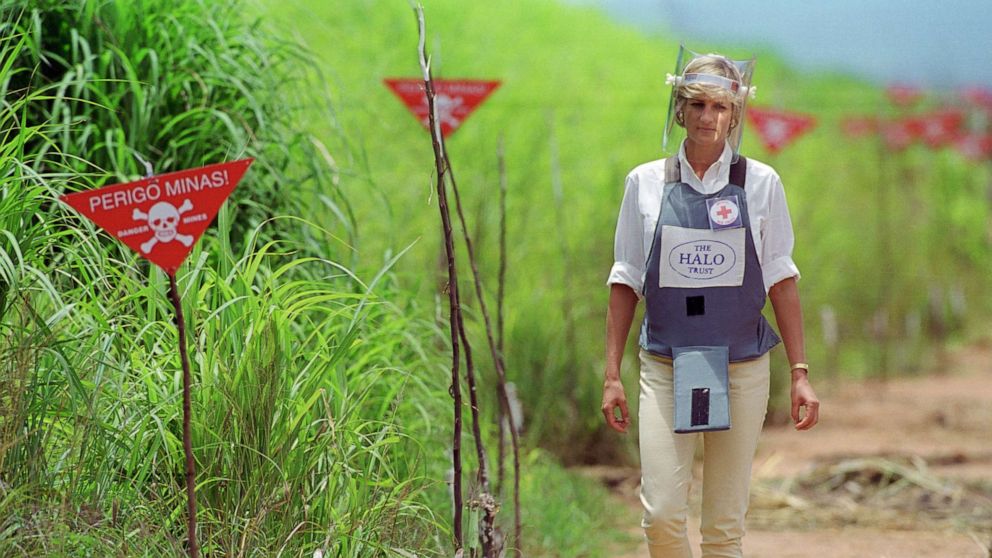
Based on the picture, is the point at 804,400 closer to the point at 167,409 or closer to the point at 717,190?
the point at 717,190

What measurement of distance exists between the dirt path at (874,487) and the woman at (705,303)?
1.57 metres

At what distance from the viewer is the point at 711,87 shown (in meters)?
2.91

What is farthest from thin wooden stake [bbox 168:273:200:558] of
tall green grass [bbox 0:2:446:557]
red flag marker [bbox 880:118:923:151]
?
red flag marker [bbox 880:118:923:151]

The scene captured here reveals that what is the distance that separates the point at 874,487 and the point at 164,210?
385cm

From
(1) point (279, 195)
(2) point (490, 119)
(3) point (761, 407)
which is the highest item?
(2) point (490, 119)

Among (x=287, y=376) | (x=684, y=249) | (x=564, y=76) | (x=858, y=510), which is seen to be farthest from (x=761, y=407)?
(x=564, y=76)

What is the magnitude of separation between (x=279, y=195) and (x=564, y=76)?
7581 mm

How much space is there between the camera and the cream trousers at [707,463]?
2.89 metres

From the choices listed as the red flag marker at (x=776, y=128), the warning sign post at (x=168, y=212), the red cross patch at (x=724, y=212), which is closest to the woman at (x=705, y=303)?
the red cross patch at (x=724, y=212)

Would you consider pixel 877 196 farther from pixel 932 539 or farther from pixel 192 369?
pixel 192 369

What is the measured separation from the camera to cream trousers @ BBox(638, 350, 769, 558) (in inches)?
114

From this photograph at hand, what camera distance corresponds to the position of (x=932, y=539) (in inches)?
183

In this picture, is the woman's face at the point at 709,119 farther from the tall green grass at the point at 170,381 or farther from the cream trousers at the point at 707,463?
the tall green grass at the point at 170,381

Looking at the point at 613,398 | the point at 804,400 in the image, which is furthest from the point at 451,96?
the point at 804,400
